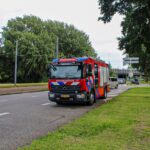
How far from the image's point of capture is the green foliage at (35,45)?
64.8 meters

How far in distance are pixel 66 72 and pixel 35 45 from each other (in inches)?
1959

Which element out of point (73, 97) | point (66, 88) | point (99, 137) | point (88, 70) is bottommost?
point (99, 137)

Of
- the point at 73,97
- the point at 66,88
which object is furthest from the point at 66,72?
the point at 73,97

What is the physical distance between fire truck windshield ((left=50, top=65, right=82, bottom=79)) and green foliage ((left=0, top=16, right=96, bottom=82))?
1891 inches

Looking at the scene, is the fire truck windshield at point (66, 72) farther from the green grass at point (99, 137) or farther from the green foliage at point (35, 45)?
the green foliage at point (35, 45)

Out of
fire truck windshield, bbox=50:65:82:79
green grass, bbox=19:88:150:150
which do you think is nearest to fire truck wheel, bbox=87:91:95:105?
fire truck windshield, bbox=50:65:82:79

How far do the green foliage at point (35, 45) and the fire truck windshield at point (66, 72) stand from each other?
48.0 m

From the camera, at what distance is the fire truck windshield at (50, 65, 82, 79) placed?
16328mm

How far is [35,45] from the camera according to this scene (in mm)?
Answer: 65250

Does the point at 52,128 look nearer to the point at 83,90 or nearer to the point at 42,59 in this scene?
the point at 83,90

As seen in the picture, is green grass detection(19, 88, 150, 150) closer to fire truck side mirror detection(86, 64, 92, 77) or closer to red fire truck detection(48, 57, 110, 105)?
red fire truck detection(48, 57, 110, 105)

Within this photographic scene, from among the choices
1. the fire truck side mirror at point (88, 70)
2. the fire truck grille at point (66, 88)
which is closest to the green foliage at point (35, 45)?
the fire truck side mirror at point (88, 70)

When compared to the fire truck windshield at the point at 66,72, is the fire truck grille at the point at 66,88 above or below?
below

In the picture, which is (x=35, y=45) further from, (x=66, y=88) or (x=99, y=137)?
(x=99, y=137)
